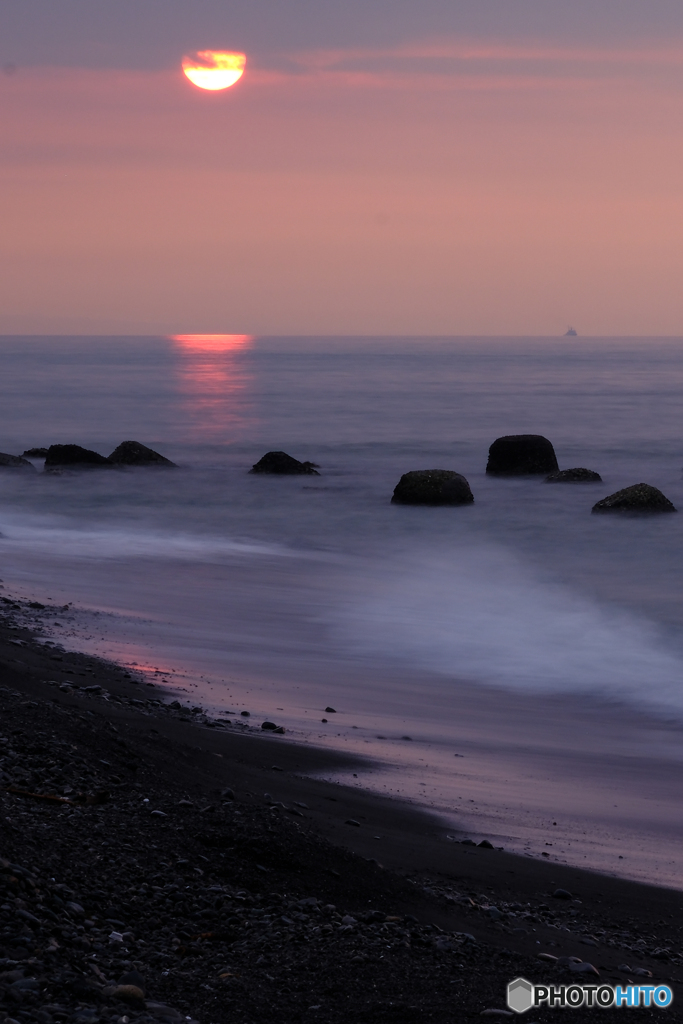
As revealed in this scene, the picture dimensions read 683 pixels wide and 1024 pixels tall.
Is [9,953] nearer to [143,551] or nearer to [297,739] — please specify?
[297,739]

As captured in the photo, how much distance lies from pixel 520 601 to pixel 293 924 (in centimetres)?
1151

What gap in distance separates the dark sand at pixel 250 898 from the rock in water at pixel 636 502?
16.2 metres

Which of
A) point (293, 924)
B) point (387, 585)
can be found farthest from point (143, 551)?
point (293, 924)

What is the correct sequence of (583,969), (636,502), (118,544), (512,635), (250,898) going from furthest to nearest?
(636,502) → (118,544) → (512,635) → (250,898) → (583,969)

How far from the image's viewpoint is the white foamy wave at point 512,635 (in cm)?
1090

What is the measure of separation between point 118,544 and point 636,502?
34.8 ft

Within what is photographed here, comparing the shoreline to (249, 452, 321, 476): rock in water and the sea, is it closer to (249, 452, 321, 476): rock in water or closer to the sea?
the sea

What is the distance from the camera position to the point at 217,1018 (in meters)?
3.56

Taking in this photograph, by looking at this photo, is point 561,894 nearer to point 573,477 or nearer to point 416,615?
point 416,615

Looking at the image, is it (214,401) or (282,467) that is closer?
(282,467)

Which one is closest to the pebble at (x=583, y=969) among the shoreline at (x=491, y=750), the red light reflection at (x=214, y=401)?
the shoreline at (x=491, y=750)

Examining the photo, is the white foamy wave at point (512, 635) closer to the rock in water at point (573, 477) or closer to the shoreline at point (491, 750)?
the shoreline at point (491, 750)

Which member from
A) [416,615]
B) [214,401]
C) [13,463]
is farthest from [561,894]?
[214,401]

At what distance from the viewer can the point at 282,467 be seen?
2795 centimetres
